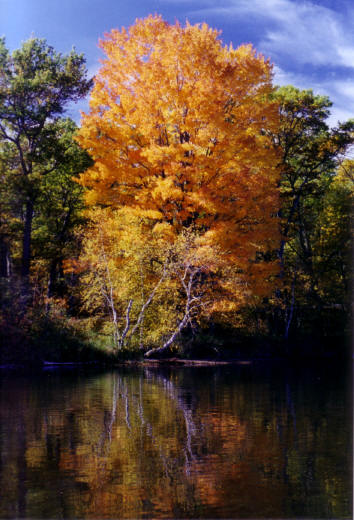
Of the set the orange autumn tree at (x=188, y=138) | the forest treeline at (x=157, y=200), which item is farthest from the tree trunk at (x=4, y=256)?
the orange autumn tree at (x=188, y=138)

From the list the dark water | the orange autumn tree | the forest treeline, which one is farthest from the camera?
the orange autumn tree

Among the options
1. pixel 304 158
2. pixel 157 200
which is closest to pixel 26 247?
pixel 157 200

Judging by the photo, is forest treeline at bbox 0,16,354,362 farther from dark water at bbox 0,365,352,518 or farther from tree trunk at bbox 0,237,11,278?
dark water at bbox 0,365,352,518

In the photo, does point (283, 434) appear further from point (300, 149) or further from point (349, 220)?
point (300, 149)

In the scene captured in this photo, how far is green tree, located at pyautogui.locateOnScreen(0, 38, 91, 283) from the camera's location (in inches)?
955

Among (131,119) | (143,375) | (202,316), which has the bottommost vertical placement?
(143,375)

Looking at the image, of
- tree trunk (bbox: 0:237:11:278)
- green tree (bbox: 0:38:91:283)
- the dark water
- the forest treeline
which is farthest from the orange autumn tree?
the dark water

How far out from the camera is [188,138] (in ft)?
74.8

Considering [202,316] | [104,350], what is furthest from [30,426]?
[202,316]

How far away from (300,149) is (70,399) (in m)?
21.8

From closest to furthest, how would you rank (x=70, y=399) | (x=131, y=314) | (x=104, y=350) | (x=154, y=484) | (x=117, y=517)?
(x=117, y=517) < (x=154, y=484) < (x=70, y=399) < (x=104, y=350) < (x=131, y=314)

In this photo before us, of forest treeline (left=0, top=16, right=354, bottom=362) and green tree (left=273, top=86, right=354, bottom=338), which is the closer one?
forest treeline (left=0, top=16, right=354, bottom=362)

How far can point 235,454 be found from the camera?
7.32m

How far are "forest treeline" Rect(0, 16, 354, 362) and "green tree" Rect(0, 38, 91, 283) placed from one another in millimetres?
62
